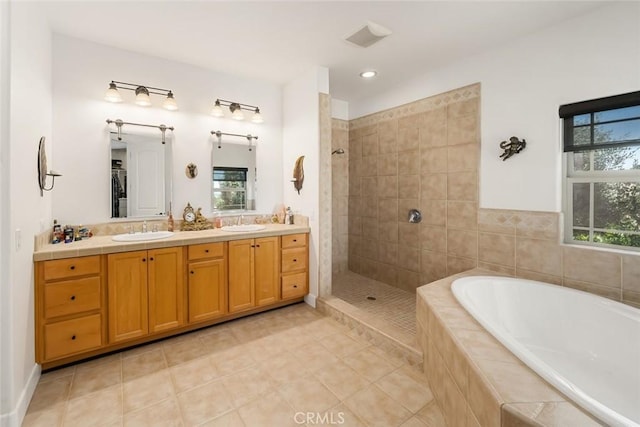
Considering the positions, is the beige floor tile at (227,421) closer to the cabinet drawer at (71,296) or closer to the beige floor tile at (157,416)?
the beige floor tile at (157,416)

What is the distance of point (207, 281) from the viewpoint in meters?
2.59

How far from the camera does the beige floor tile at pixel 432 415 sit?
61.4 inches

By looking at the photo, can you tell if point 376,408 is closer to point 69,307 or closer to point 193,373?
point 193,373

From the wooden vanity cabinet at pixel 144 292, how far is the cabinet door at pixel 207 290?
9cm

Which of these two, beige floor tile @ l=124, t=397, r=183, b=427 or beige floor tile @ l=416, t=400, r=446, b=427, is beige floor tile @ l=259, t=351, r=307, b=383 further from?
beige floor tile @ l=416, t=400, r=446, b=427

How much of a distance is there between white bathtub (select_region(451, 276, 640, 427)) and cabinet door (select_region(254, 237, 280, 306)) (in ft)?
5.63

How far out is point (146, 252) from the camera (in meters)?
2.29

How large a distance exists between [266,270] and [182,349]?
3.23 ft

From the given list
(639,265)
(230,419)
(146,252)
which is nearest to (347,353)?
(230,419)

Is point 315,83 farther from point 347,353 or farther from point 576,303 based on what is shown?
point 576,303

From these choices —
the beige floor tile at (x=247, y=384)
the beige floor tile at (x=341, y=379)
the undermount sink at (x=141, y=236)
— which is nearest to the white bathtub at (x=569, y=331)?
the beige floor tile at (x=341, y=379)

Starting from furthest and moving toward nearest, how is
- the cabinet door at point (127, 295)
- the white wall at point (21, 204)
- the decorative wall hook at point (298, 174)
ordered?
the decorative wall hook at point (298, 174)
the cabinet door at point (127, 295)
the white wall at point (21, 204)

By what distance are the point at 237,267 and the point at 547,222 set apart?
2718mm

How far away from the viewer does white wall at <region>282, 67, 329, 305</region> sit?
3.05 metres
